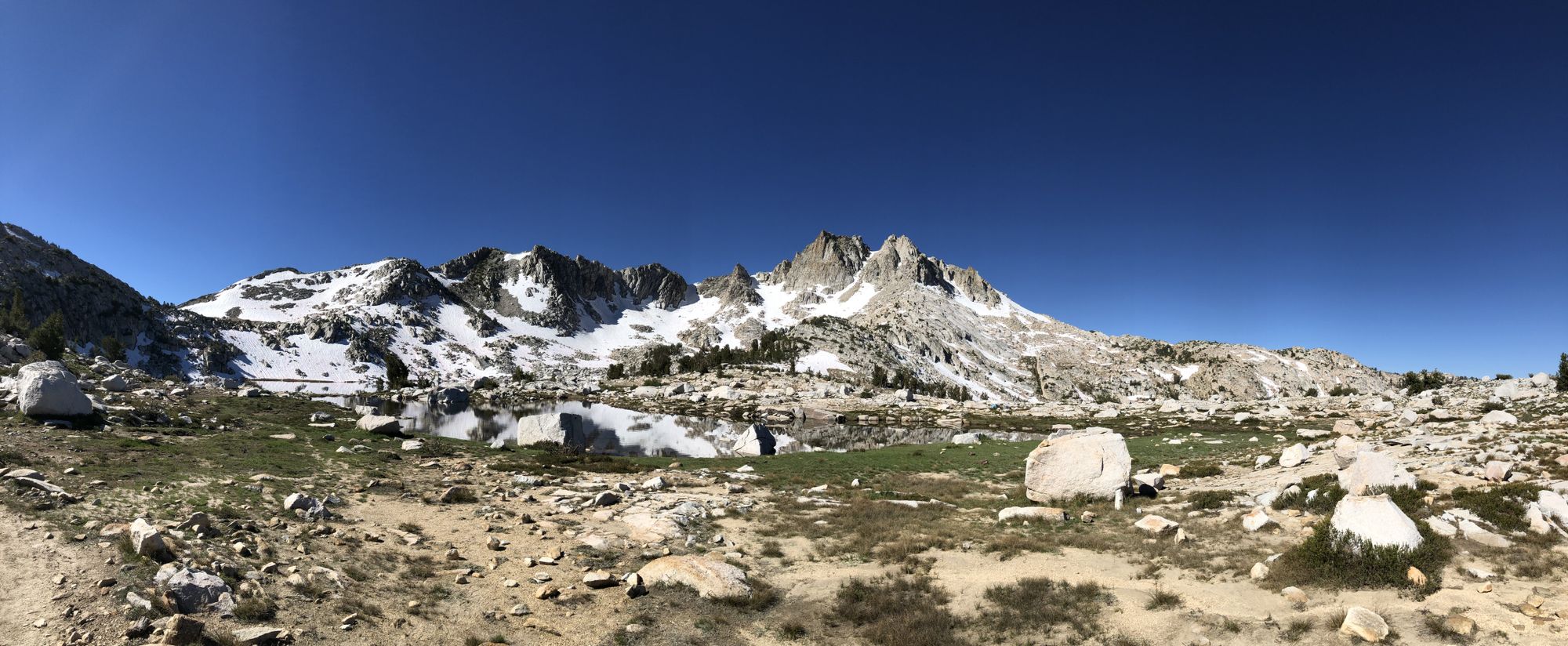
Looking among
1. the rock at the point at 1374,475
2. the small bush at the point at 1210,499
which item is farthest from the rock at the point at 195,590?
the rock at the point at 1374,475

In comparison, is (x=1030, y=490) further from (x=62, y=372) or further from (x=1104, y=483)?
(x=62, y=372)

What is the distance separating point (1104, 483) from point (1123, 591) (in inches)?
393

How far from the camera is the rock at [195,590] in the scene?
9.11 metres

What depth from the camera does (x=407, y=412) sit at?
70.8 m

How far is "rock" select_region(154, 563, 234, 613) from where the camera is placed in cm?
911

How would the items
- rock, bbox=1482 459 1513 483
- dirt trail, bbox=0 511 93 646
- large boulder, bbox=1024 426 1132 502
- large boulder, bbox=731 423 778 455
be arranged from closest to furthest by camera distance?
dirt trail, bbox=0 511 93 646 < rock, bbox=1482 459 1513 483 < large boulder, bbox=1024 426 1132 502 < large boulder, bbox=731 423 778 455

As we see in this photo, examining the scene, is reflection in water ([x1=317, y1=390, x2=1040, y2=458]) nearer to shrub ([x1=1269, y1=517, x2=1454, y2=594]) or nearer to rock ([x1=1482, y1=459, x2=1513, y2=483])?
shrub ([x1=1269, y1=517, x2=1454, y2=594])

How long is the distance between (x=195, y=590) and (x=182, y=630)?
150cm

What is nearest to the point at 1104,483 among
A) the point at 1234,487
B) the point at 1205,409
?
the point at 1234,487

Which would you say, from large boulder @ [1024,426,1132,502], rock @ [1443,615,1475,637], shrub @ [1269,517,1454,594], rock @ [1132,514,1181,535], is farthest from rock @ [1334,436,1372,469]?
rock @ [1443,615,1475,637]

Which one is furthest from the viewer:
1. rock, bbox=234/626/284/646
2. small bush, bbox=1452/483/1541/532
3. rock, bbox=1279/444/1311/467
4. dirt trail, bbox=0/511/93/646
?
rock, bbox=1279/444/1311/467

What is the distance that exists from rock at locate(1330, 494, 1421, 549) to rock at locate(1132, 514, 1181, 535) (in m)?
4.38

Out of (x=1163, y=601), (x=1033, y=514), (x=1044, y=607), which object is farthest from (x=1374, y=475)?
(x=1044, y=607)

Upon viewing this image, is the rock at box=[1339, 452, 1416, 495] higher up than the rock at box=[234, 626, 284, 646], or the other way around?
the rock at box=[1339, 452, 1416, 495]
